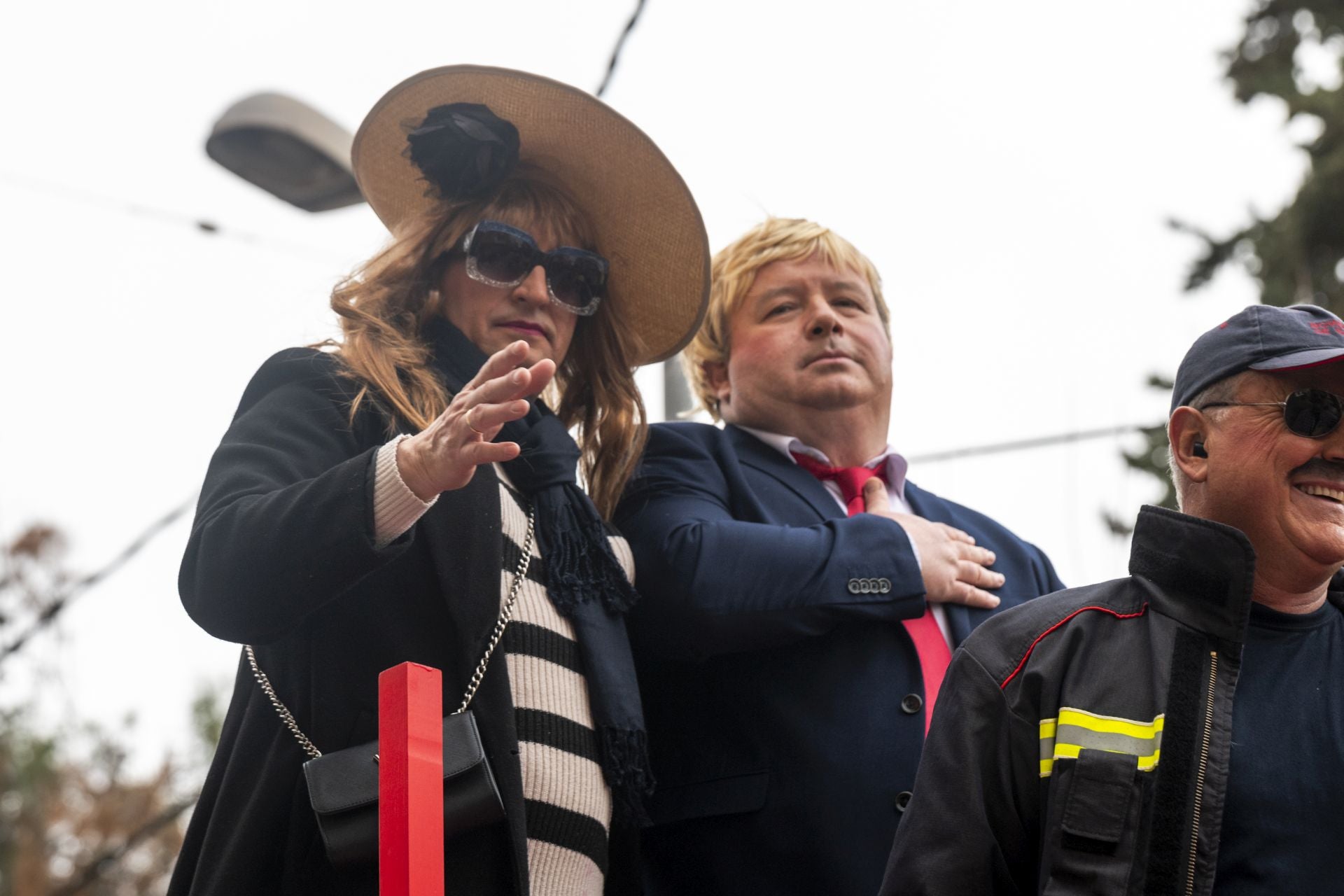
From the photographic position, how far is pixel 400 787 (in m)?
1.75

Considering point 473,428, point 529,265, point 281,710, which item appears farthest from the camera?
point 529,265

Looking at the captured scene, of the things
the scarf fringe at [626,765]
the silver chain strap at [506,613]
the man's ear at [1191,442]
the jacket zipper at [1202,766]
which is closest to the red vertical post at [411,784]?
the silver chain strap at [506,613]

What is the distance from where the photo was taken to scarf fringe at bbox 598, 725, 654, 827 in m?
2.67

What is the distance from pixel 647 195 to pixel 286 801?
63.4 inches

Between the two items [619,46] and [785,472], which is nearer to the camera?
[785,472]

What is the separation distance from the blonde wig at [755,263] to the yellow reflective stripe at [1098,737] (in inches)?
61.0

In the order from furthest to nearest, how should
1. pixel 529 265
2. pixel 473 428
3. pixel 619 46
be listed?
pixel 619 46 < pixel 529 265 < pixel 473 428

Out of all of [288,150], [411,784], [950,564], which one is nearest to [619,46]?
[288,150]

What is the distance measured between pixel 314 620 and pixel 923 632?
4.08 feet

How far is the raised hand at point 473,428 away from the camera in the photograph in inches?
82.7

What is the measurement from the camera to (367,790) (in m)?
2.25

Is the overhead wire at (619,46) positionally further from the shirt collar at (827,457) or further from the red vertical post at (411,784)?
the red vertical post at (411,784)

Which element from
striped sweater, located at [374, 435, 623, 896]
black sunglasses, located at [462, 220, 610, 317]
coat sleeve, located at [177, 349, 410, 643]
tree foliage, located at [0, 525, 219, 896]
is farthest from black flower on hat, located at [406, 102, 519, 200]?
tree foliage, located at [0, 525, 219, 896]

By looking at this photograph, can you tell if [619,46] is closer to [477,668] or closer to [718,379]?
[718,379]
